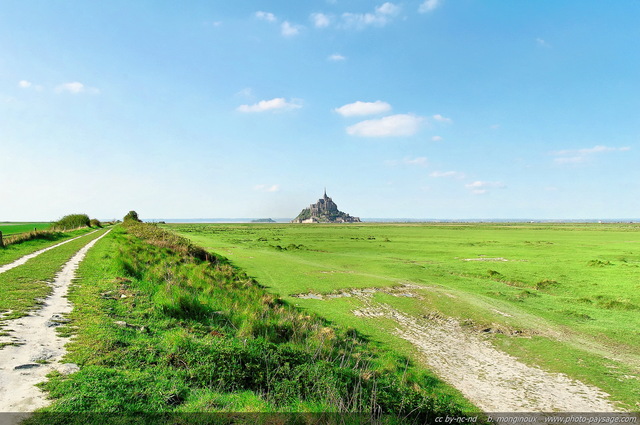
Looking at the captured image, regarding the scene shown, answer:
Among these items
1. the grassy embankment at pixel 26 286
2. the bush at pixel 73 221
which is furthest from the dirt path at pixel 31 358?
the bush at pixel 73 221

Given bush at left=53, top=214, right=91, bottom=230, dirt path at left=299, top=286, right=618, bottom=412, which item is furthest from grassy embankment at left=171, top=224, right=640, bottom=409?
bush at left=53, top=214, right=91, bottom=230

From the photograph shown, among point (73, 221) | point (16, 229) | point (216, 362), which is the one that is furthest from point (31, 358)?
point (73, 221)

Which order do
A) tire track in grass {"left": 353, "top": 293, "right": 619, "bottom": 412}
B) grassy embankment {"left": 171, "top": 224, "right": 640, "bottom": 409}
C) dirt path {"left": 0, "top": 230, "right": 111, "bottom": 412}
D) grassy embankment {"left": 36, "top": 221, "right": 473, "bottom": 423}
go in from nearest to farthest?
dirt path {"left": 0, "top": 230, "right": 111, "bottom": 412}, grassy embankment {"left": 36, "top": 221, "right": 473, "bottom": 423}, tire track in grass {"left": 353, "top": 293, "right": 619, "bottom": 412}, grassy embankment {"left": 171, "top": 224, "right": 640, "bottom": 409}

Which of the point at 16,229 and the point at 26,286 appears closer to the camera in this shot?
the point at 26,286

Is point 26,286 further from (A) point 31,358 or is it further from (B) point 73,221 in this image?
(B) point 73,221

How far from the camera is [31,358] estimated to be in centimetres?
536

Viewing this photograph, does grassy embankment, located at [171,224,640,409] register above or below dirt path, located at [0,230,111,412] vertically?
below

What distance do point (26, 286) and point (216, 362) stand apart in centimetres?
871

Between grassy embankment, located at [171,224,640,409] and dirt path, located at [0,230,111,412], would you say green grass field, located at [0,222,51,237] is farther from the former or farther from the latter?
dirt path, located at [0,230,111,412]

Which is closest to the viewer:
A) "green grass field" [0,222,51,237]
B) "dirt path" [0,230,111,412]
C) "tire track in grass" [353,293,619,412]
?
"dirt path" [0,230,111,412]

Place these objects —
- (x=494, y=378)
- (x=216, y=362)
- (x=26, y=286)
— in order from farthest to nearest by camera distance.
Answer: (x=26, y=286)
(x=494, y=378)
(x=216, y=362)

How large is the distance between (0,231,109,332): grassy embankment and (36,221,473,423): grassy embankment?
0.99m

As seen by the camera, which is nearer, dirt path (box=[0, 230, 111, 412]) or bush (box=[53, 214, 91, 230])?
dirt path (box=[0, 230, 111, 412])

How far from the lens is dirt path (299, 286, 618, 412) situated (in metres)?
7.10
